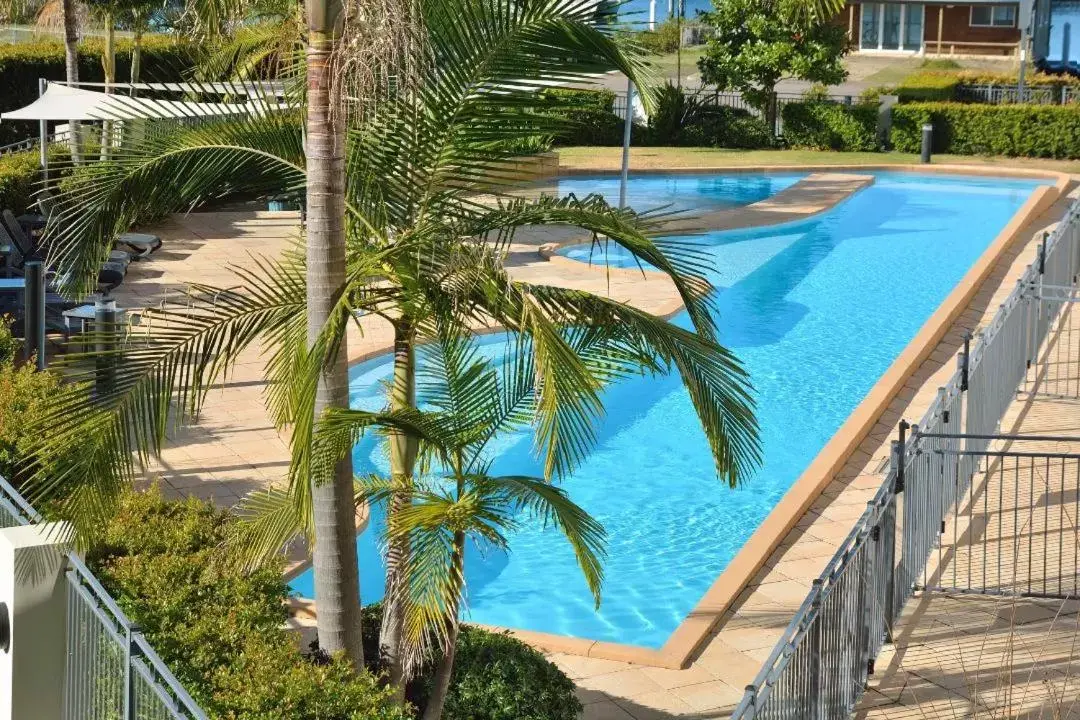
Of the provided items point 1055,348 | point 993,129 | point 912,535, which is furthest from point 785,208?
point 912,535

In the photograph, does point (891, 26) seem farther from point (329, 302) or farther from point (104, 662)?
point (104, 662)

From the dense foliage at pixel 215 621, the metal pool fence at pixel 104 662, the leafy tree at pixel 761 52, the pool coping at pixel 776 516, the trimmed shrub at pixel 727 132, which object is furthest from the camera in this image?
the trimmed shrub at pixel 727 132

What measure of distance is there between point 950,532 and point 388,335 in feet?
25.2

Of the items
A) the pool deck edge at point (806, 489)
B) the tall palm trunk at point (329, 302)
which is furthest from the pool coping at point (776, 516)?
the tall palm trunk at point (329, 302)

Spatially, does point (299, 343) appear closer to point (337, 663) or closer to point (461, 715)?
point (337, 663)

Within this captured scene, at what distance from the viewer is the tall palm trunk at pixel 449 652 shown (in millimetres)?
6352

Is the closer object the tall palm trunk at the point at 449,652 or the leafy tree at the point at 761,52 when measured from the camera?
the tall palm trunk at the point at 449,652

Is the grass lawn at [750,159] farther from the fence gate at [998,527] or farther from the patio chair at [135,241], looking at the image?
the fence gate at [998,527]

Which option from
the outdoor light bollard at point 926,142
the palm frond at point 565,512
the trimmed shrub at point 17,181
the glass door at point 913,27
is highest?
the glass door at point 913,27

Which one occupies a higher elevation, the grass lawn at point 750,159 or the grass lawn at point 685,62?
the grass lawn at point 685,62

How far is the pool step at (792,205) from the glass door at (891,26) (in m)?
29.3

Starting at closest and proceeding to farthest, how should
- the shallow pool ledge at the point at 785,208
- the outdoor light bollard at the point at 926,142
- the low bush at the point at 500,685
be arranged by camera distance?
the low bush at the point at 500,685, the shallow pool ledge at the point at 785,208, the outdoor light bollard at the point at 926,142

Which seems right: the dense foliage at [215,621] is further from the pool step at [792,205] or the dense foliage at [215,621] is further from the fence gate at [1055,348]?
the pool step at [792,205]

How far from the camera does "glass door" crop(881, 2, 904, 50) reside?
55.0m
